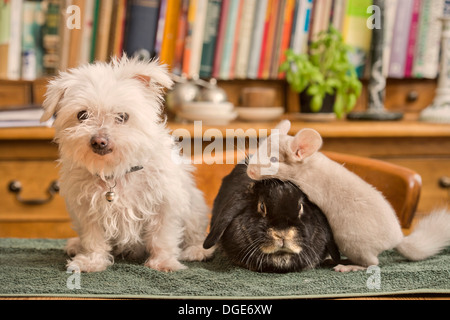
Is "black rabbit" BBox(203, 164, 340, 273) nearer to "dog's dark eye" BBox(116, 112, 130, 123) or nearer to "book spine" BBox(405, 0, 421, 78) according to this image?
"dog's dark eye" BBox(116, 112, 130, 123)

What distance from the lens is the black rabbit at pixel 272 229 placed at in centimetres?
89

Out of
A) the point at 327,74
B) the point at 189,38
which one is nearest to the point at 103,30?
the point at 189,38

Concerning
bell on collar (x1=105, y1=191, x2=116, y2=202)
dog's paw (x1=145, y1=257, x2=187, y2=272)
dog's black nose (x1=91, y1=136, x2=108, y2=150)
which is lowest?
dog's paw (x1=145, y1=257, x2=187, y2=272)

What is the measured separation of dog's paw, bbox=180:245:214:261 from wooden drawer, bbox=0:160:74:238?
94cm

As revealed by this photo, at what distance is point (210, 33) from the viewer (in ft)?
7.11

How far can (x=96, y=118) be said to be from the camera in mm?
946

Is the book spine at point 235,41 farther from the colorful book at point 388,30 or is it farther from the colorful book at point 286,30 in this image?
the colorful book at point 388,30

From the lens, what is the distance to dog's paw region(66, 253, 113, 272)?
38.2 inches

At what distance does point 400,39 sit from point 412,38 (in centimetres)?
5

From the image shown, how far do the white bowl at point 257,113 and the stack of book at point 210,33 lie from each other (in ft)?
0.68

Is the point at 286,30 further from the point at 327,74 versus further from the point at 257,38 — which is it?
the point at 327,74

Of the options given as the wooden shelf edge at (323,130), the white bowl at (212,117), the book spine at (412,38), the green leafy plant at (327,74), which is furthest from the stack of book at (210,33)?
the wooden shelf edge at (323,130)

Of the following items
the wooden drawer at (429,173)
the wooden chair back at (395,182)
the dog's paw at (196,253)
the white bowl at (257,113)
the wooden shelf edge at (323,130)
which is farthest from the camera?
the white bowl at (257,113)

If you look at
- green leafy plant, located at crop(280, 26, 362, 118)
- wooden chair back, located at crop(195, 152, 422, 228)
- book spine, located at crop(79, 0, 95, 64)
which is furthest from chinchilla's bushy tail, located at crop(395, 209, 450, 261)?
book spine, located at crop(79, 0, 95, 64)
